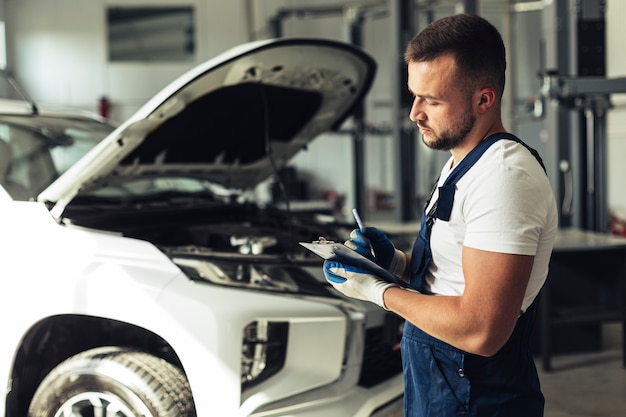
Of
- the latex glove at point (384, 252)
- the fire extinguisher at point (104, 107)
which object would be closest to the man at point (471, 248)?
the latex glove at point (384, 252)

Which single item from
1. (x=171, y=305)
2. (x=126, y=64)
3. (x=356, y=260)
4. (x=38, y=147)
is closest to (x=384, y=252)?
(x=356, y=260)

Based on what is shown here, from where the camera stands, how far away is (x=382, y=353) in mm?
2607

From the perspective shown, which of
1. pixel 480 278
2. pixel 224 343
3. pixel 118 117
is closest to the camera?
pixel 480 278

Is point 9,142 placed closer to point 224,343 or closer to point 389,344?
point 224,343

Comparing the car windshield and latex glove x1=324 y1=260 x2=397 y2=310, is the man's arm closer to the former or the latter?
latex glove x1=324 y1=260 x2=397 y2=310

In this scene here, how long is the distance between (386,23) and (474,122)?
12964 mm

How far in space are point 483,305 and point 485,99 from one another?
1.43ft

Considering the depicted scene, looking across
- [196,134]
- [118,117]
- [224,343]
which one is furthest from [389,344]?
[118,117]

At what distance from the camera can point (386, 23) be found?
1400 centimetres

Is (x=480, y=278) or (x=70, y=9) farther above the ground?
(x=70, y=9)

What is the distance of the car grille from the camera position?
251cm

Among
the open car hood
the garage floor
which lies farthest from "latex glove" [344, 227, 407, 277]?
the garage floor

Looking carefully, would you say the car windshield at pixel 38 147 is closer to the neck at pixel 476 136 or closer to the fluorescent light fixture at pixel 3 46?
the neck at pixel 476 136

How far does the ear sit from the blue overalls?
68 mm
